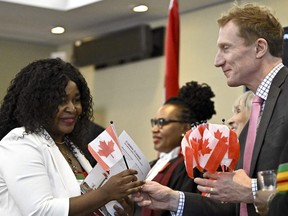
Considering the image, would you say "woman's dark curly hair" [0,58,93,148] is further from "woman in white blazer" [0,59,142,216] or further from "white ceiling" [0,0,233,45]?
"white ceiling" [0,0,233,45]

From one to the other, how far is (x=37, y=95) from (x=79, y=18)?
4.42 m

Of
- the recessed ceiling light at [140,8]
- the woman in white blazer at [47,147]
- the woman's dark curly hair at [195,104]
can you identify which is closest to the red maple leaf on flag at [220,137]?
the woman in white blazer at [47,147]

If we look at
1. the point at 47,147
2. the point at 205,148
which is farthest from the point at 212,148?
the point at 47,147

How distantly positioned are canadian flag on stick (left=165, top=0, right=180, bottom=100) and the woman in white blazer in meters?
2.83

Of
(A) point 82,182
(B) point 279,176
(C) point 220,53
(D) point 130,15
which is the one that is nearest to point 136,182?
(A) point 82,182

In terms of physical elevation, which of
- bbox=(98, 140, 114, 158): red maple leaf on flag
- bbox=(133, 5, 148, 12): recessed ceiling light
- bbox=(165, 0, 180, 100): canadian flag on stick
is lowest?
bbox=(98, 140, 114, 158): red maple leaf on flag

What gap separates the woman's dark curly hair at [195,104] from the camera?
4785 millimetres

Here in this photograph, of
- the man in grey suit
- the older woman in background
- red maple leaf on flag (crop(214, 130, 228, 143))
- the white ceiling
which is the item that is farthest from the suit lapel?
the white ceiling

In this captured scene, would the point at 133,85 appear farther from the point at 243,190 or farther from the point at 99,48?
the point at 243,190

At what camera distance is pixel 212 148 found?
257cm

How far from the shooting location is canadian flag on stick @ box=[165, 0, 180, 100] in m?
5.85

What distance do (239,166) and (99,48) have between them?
16.7 feet

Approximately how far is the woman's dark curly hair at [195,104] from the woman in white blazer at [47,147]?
70.4 inches

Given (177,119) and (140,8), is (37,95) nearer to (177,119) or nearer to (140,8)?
(177,119)
